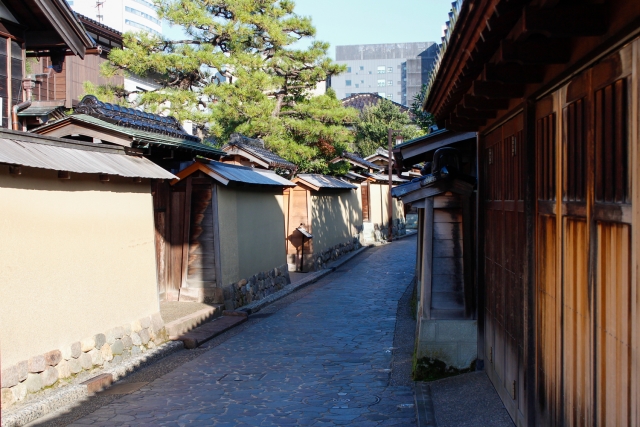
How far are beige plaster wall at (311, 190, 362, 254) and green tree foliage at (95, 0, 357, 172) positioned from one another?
1.94m

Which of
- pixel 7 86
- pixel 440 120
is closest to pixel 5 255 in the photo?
pixel 7 86

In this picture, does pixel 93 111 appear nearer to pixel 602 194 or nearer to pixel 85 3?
pixel 602 194

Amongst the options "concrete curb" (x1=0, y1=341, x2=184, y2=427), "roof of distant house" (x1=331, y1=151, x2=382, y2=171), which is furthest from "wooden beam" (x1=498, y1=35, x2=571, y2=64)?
"roof of distant house" (x1=331, y1=151, x2=382, y2=171)

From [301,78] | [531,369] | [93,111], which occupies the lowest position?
[531,369]

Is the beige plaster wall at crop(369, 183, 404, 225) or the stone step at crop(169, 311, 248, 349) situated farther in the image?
the beige plaster wall at crop(369, 183, 404, 225)

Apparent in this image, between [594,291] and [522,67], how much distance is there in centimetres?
230

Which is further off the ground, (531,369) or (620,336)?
(620,336)

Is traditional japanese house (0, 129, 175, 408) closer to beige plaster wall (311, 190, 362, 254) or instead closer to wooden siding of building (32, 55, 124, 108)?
wooden siding of building (32, 55, 124, 108)

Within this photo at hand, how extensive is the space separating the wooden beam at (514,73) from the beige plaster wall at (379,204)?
123 ft

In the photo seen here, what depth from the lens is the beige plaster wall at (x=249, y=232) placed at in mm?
17391

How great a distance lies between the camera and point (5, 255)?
8641mm

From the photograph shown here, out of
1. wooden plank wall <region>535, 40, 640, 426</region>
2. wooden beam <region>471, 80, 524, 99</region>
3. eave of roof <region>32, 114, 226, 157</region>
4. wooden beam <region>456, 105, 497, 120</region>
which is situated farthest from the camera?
eave of roof <region>32, 114, 226, 157</region>

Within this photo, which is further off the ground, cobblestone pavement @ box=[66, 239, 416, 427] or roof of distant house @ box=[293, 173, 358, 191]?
roof of distant house @ box=[293, 173, 358, 191]

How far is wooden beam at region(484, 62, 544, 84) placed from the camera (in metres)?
5.52
